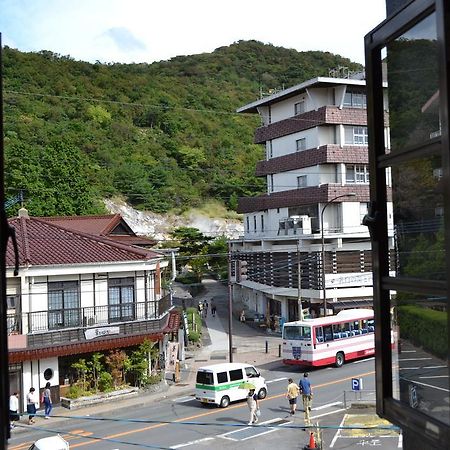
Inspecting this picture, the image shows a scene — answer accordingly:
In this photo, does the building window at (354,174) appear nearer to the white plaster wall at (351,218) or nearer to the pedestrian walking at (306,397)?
the white plaster wall at (351,218)

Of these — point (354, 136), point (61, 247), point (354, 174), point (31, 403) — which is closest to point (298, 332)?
point (61, 247)

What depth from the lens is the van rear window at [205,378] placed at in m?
21.2

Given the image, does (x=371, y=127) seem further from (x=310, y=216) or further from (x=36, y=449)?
(x=310, y=216)

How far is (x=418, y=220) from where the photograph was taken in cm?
271

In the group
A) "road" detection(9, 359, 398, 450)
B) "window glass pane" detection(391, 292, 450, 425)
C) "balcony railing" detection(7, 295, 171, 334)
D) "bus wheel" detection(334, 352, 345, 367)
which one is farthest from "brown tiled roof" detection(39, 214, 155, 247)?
"window glass pane" detection(391, 292, 450, 425)

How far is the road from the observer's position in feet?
54.6

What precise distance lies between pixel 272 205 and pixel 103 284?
2191cm

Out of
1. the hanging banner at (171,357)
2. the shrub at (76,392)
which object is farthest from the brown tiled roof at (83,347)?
the hanging banner at (171,357)

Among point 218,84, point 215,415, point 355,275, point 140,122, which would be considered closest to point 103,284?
point 215,415

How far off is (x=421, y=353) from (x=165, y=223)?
199 feet

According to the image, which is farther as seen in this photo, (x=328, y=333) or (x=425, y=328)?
(x=328, y=333)

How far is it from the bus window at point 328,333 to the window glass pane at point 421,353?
2463cm

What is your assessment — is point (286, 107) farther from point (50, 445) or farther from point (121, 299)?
point (50, 445)

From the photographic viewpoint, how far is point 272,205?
145 ft
